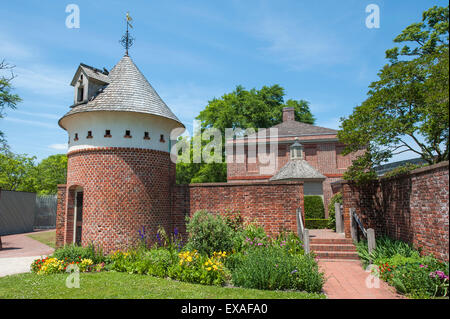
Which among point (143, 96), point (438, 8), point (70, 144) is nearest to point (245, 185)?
point (143, 96)

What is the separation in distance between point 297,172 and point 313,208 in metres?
2.45

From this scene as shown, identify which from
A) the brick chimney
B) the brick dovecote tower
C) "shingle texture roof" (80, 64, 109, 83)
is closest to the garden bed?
the brick dovecote tower

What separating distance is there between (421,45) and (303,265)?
21049 millimetres

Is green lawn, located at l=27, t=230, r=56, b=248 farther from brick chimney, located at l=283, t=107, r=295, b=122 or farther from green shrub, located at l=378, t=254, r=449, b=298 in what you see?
brick chimney, located at l=283, t=107, r=295, b=122

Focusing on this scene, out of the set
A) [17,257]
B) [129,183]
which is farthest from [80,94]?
[17,257]

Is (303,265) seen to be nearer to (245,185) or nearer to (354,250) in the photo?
(354,250)

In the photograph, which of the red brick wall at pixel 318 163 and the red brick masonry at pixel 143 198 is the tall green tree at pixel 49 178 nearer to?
the red brick wall at pixel 318 163

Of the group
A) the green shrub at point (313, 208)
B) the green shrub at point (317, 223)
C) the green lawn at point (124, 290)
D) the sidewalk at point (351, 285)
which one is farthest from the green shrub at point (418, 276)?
the green shrub at point (313, 208)

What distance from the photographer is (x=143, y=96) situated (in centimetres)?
1175

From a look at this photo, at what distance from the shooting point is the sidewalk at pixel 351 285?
6359mm

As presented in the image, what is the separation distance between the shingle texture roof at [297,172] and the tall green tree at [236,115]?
12.0m

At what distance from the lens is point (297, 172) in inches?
732

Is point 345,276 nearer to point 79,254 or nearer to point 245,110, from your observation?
point 79,254

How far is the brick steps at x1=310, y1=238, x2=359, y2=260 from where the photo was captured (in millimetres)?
9727
